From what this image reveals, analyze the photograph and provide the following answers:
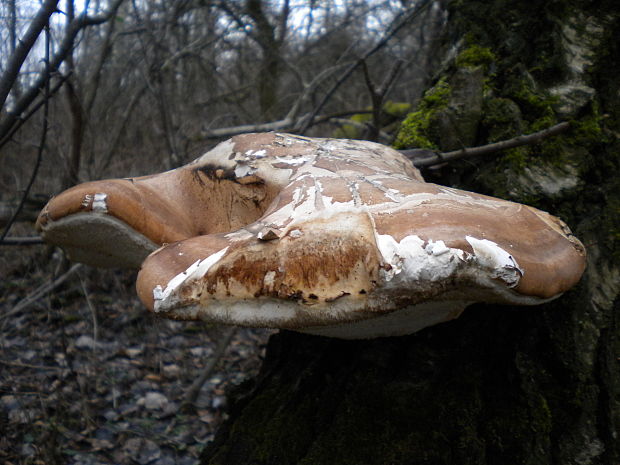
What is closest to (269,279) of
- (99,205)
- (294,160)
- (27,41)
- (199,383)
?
(294,160)

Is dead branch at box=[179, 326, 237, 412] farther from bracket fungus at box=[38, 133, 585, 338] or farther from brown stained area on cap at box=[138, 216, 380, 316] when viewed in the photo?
brown stained area on cap at box=[138, 216, 380, 316]

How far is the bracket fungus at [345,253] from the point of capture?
106cm

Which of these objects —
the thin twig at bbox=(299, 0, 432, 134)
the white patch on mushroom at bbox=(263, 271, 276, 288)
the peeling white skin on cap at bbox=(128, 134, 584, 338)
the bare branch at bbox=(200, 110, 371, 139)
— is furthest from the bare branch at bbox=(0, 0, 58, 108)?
the bare branch at bbox=(200, 110, 371, 139)

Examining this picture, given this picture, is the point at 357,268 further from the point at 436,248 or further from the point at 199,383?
the point at 199,383

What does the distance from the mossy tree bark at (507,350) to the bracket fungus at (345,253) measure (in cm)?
32

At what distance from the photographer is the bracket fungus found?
1.06m

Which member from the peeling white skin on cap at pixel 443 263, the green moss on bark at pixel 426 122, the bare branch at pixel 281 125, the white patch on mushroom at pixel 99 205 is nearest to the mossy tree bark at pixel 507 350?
the green moss on bark at pixel 426 122

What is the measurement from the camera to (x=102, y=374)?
13.3 feet

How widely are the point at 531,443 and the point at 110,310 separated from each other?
4.80m

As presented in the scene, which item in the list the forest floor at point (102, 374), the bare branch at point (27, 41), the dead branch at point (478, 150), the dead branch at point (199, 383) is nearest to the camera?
the bare branch at point (27, 41)

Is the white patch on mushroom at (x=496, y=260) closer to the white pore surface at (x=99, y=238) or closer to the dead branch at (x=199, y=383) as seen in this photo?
the white pore surface at (x=99, y=238)

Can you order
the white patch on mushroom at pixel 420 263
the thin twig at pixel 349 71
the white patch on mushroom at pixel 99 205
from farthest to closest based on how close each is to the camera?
the thin twig at pixel 349 71 → the white patch on mushroom at pixel 99 205 → the white patch on mushroom at pixel 420 263

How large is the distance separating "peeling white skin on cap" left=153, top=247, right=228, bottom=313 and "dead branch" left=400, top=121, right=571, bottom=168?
3.92ft

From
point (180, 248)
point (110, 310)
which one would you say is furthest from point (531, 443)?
point (110, 310)
